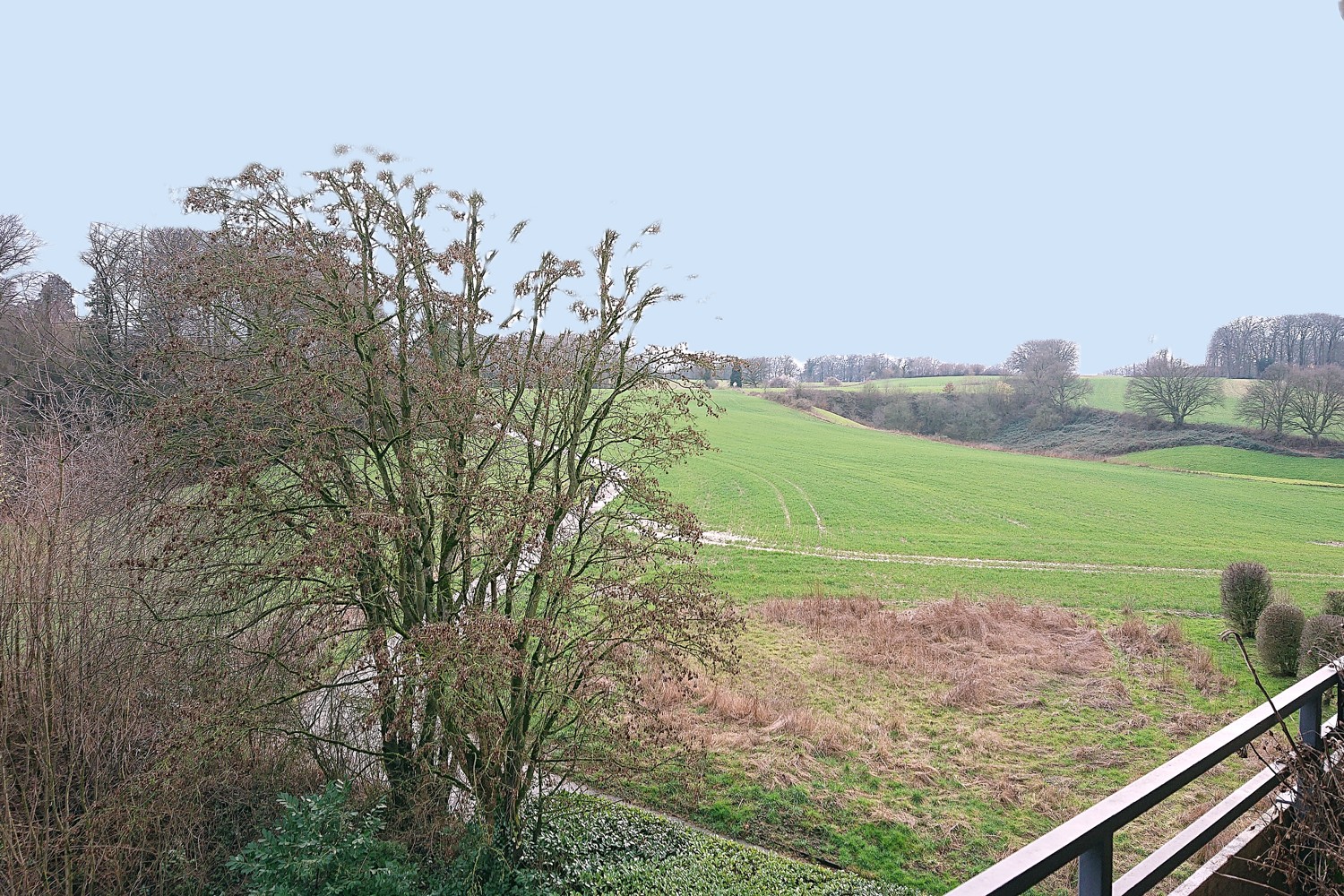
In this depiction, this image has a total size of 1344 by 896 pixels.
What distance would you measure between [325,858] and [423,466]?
323 cm

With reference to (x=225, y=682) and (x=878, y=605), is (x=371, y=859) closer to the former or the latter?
(x=225, y=682)

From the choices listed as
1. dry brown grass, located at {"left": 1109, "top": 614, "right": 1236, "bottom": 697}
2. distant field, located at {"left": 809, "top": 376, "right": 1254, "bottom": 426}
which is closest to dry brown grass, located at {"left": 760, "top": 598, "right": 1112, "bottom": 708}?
dry brown grass, located at {"left": 1109, "top": 614, "right": 1236, "bottom": 697}

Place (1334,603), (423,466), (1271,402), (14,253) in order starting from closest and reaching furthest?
1. (423,466)
2. (1334,603)
3. (14,253)
4. (1271,402)

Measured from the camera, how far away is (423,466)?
6.77 metres

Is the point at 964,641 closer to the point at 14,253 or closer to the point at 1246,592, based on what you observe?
the point at 1246,592

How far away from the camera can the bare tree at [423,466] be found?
19.2 feet

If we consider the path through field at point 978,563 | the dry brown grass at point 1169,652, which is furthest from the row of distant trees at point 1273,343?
the dry brown grass at point 1169,652

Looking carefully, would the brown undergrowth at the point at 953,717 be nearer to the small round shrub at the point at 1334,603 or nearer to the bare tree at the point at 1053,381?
the small round shrub at the point at 1334,603

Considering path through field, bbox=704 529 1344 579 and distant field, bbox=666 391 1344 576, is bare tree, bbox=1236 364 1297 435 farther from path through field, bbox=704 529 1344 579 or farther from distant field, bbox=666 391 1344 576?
path through field, bbox=704 529 1344 579

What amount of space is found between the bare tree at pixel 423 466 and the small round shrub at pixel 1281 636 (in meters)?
13.9

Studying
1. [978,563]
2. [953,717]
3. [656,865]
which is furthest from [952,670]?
[978,563]

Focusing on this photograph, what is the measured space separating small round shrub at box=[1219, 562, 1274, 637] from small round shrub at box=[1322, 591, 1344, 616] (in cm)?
285

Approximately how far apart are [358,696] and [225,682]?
1.15 m

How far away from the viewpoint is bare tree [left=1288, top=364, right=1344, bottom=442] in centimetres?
4688
